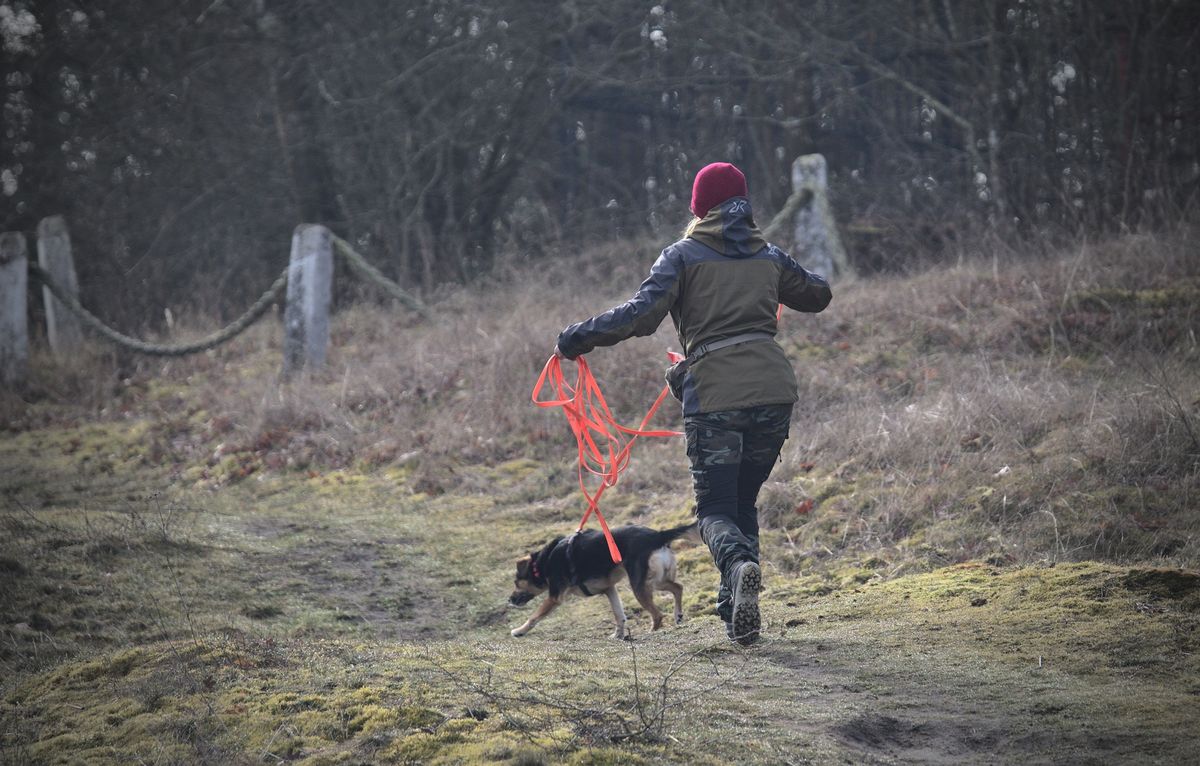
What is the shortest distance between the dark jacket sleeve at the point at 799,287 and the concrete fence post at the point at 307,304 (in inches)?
314

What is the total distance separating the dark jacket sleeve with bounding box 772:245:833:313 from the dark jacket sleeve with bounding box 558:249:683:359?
526 mm

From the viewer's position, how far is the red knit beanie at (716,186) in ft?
16.2

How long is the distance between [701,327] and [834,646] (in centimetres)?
150

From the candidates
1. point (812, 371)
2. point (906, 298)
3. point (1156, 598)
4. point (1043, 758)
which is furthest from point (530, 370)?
point (1043, 758)

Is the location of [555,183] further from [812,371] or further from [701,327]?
[701,327]

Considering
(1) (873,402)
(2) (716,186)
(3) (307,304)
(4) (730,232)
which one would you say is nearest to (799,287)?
(4) (730,232)

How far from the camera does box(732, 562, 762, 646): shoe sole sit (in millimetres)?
4484

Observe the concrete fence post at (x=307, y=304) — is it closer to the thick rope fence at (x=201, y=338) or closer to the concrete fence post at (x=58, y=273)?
the thick rope fence at (x=201, y=338)

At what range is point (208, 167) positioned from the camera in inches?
790

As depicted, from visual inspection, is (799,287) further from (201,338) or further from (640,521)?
(201,338)

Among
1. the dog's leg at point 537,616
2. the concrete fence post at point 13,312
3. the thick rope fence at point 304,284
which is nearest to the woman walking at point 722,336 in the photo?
the dog's leg at point 537,616

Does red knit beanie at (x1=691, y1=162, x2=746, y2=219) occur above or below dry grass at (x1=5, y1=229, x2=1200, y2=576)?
above

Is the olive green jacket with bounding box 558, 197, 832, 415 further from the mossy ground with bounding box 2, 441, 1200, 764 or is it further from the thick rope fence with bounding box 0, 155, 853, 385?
the thick rope fence with bounding box 0, 155, 853, 385

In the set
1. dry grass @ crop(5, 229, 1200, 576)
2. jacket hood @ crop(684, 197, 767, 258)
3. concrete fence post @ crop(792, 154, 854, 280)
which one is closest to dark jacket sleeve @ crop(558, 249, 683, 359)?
jacket hood @ crop(684, 197, 767, 258)
